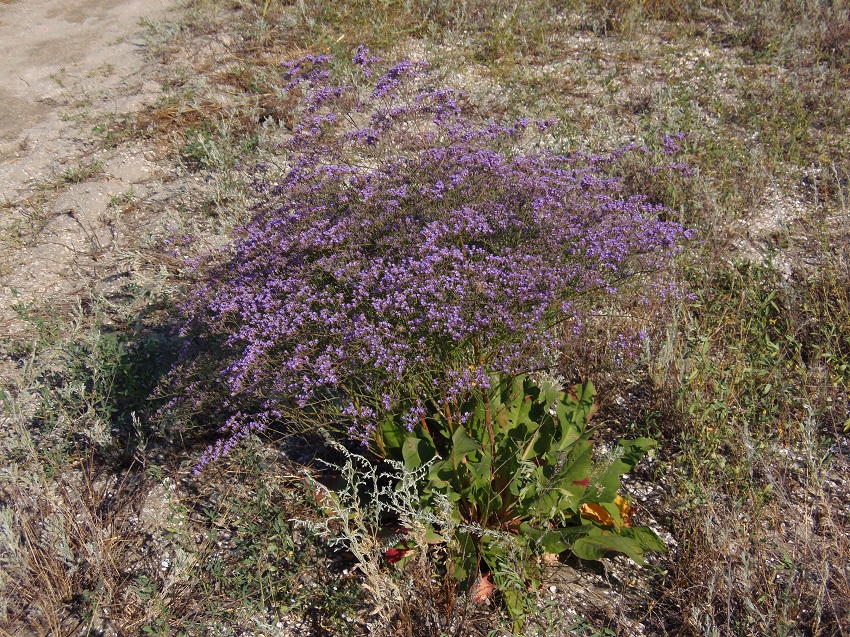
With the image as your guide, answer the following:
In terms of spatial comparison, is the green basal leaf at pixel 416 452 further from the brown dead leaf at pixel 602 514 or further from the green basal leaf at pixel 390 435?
the brown dead leaf at pixel 602 514

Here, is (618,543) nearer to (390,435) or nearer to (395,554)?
(395,554)

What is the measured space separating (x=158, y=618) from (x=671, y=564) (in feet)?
6.98

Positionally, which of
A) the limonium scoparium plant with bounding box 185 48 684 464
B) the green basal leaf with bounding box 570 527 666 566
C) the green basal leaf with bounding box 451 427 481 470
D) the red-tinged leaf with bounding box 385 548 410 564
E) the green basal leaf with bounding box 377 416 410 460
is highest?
the limonium scoparium plant with bounding box 185 48 684 464

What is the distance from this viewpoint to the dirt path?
5211mm

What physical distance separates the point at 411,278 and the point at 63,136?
5506 millimetres

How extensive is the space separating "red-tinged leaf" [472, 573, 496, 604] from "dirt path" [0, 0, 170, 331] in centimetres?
379

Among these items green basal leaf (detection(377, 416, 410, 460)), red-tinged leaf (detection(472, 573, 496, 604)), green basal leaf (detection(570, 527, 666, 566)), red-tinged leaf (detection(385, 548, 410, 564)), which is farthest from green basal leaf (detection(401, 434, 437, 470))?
green basal leaf (detection(570, 527, 666, 566))

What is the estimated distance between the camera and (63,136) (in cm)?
655

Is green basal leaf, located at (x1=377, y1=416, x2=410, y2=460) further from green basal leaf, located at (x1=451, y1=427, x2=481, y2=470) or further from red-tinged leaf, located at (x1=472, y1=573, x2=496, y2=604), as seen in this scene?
red-tinged leaf, located at (x1=472, y1=573, x2=496, y2=604)

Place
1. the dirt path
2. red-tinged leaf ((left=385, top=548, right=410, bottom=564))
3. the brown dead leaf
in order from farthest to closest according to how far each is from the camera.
Result: the dirt path, the brown dead leaf, red-tinged leaf ((left=385, top=548, right=410, bottom=564))

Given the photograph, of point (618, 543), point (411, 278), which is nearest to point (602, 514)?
point (618, 543)

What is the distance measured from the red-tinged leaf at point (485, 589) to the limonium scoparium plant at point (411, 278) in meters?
0.71

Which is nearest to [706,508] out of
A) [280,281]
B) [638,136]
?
[280,281]

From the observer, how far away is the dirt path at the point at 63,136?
521 cm
